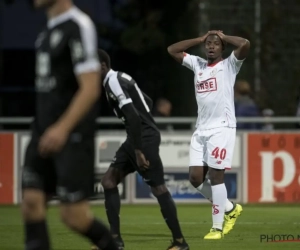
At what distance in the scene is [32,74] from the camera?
74.5 ft

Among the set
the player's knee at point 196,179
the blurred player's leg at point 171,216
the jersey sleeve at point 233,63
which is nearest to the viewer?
the blurred player's leg at point 171,216

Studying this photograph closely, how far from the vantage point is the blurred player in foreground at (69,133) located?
283 inches

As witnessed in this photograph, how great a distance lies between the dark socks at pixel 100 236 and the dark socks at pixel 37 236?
279 millimetres

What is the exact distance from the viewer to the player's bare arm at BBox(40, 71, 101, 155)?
22.7 feet

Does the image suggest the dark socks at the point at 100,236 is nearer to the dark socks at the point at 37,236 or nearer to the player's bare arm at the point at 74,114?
the dark socks at the point at 37,236

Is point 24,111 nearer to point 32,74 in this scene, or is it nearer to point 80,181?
point 32,74

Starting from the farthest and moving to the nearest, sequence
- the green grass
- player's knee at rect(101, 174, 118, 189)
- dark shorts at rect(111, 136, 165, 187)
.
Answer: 1. the green grass
2. player's knee at rect(101, 174, 118, 189)
3. dark shorts at rect(111, 136, 165, 187)

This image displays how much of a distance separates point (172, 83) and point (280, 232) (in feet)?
32.2

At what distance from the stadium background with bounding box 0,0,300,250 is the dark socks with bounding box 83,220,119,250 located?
36.4ft

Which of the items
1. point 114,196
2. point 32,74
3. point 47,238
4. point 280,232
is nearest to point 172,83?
point 32,74

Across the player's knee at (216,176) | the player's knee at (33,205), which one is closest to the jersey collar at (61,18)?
the player's knee at (33,205)

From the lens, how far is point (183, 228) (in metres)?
13.9

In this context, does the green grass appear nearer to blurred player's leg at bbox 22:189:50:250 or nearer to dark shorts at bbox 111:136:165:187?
dark shorts at bbox 111:136:165:187

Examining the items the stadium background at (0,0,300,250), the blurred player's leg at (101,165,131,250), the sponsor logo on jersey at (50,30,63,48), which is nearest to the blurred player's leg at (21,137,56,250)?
the sponsor logo on jersey at (50,30,63,48)
